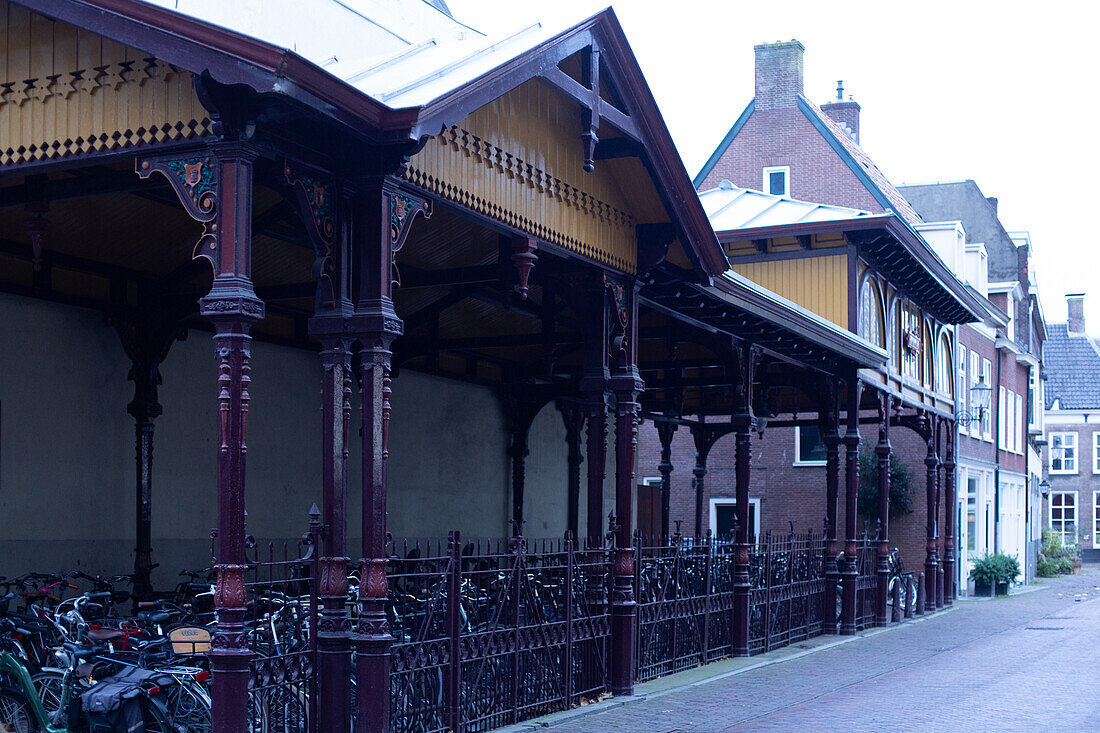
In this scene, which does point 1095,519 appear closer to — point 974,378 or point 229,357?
point 974,378

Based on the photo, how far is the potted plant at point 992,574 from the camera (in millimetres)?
31594

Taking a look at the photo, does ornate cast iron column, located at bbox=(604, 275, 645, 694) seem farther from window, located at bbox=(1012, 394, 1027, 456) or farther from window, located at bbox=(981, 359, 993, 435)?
window, located at bbox=(1012, 394, 1027, 456)

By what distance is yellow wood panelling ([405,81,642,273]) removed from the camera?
30.4 feet

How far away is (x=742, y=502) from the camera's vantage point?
55.3ft

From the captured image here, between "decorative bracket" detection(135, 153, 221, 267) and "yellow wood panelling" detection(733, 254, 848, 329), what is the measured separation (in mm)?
16597

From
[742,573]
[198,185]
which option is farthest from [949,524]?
[198,185]

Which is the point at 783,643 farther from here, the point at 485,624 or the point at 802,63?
the point at 802,63

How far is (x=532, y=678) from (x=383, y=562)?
2.96m

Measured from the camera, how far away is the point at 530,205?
10.3 m

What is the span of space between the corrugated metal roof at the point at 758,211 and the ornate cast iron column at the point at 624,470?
1094cm

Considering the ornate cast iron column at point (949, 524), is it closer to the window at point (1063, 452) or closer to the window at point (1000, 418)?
the window at point (1000, 418)

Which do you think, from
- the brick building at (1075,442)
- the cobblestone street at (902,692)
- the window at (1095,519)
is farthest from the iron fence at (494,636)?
the window at (1095,519)

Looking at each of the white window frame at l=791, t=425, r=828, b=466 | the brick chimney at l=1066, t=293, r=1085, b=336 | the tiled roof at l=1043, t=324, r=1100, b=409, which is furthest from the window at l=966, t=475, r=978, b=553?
the brick chimney at l=1066, t=293, r=1085, b=336

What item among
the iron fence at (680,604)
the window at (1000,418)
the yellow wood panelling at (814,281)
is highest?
the yellow wood panelling at (814,281)
